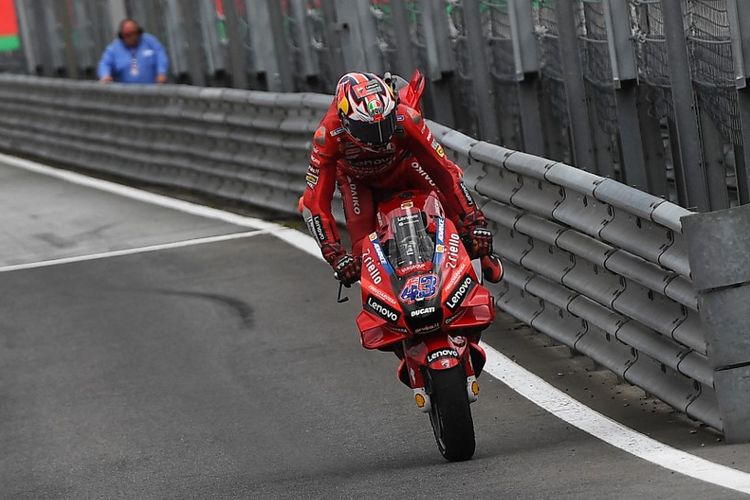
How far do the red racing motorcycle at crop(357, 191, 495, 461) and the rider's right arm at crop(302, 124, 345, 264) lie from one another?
34 cm

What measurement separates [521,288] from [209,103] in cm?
746

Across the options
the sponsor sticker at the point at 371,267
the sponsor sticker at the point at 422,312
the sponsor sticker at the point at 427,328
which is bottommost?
the sponsor sticker at the point at 427,328

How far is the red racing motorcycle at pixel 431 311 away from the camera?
771cm

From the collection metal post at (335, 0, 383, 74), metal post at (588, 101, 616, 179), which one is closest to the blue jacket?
metal post at (335, 0, 383, 74)

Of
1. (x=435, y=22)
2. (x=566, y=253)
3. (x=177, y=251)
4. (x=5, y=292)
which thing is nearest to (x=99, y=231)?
(x=177, y=251)

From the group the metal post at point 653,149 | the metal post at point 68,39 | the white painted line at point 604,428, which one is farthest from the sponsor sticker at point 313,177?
the metal post at point 68,39

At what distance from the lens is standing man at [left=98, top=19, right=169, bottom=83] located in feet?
67.8

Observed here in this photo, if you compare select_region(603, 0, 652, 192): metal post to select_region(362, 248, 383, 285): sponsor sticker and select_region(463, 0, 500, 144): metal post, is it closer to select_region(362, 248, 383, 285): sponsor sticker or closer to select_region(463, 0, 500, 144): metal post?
select_region(463, 0, 500, 144): metal post

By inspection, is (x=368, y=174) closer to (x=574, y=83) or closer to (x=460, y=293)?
(x=460, y=293)

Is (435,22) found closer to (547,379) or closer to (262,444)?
(547,379)

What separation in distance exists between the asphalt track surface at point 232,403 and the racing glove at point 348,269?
89 centimetres

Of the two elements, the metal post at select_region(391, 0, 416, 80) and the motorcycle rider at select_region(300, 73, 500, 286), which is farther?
the metal post at select_region(391, 0, 416, 80)

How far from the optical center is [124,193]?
19328mm

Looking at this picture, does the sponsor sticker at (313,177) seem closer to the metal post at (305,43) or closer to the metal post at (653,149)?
the metal post at (653,149)
